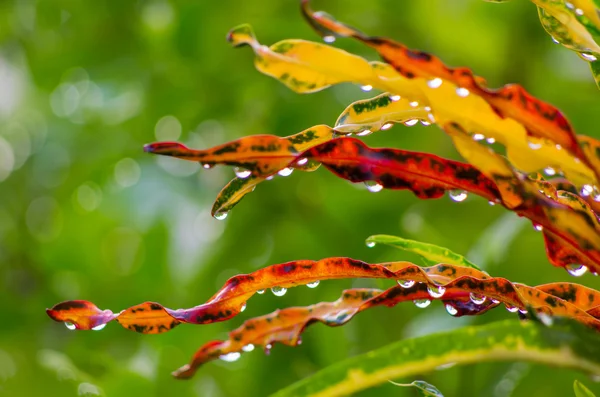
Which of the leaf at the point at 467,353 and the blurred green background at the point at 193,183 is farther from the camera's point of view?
the blurred green background at the point at 193,183

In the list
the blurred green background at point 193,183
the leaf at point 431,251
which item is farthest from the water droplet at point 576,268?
the blurred green background at point 193,183

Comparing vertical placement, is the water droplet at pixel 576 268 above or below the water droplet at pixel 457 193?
below

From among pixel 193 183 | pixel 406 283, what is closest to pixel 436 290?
pixel 406 283

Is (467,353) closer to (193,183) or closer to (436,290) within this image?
(436,290)

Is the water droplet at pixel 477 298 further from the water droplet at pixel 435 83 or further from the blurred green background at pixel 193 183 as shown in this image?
the blurred green background at pixel 193 183

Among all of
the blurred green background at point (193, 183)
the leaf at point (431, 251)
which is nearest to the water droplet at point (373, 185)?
the leaf at point (431, 251)

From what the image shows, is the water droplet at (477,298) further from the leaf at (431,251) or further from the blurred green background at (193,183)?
the blurred green background at (193,183)

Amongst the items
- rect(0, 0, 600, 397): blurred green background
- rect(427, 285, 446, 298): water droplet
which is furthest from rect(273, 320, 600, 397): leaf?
rect(0, 0, 600, 397): blurred green background

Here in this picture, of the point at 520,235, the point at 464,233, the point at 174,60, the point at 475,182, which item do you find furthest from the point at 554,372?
the point at 174,60

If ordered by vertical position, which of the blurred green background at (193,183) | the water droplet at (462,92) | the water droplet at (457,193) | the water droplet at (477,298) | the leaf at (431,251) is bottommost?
the blurred green background at (193,183)
